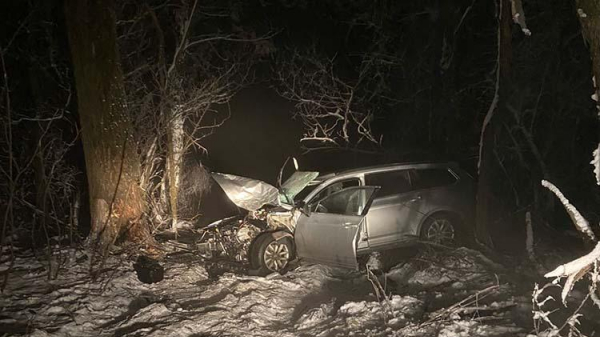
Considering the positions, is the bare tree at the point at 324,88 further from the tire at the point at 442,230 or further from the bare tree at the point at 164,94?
the tire at the point at 442,230

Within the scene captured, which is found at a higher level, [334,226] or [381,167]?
[381,167]

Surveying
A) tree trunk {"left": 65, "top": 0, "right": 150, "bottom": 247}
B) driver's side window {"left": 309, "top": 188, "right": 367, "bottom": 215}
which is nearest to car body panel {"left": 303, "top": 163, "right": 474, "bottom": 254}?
driver's side window {"left": 309, "top": 188, "right": 367, "bottom": 215}

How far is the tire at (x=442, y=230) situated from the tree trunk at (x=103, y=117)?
16.3 ft

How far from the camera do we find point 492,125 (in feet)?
28.3

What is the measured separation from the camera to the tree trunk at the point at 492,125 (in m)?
8.07

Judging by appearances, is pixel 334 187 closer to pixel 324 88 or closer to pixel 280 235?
pixel 280 235

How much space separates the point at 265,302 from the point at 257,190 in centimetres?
259

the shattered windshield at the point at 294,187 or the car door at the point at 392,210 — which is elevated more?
the shattered windshield at the point at 294,187

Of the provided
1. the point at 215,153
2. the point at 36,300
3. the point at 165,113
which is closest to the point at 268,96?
the point at 215,153

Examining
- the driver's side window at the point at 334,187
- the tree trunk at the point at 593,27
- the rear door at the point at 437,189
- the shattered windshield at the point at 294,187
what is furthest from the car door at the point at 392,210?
the tree trunk at the point at 593,27

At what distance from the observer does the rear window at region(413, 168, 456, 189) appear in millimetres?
9230

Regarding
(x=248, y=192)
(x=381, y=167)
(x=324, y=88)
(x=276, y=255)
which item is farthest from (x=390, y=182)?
(x=324, y=88)

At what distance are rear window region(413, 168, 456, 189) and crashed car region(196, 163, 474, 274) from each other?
0.06ft

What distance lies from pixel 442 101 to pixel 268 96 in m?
14.1
